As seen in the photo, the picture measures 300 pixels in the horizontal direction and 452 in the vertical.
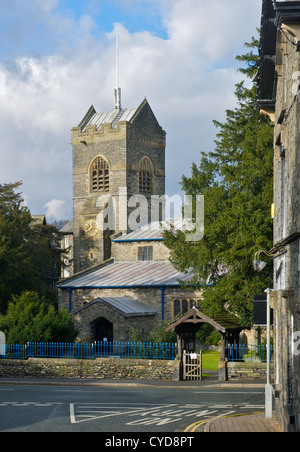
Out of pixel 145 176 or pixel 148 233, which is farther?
pixel 145 176

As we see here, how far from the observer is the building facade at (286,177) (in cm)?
1149

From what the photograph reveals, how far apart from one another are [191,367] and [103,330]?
1473cm

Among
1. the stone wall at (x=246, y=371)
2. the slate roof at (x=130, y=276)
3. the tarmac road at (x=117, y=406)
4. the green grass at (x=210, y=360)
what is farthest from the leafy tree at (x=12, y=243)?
the stone wall at (x=246, y=371)

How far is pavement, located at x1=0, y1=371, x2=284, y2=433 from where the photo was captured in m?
15.1

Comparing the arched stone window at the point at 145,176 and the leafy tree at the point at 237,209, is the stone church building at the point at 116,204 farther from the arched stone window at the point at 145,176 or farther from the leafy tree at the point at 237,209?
the leafy tree at the point at 237,209

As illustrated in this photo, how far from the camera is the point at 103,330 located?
4216cm

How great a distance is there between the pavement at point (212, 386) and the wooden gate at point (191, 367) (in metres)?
0.41

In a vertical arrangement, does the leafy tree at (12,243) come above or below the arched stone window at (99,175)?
below

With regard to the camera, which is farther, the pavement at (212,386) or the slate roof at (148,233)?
the slate roof at (148,233)

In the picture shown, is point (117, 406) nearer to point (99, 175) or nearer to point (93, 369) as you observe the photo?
point (93, 369)

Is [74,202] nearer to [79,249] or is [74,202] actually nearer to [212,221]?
[79,249]

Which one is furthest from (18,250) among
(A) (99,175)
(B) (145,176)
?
(B) (145,176)

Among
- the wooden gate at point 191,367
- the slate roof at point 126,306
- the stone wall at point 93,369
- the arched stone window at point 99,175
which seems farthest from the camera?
the arched stone window at point 99,175

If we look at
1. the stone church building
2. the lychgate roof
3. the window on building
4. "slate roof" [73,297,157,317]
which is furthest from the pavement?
the window on building
